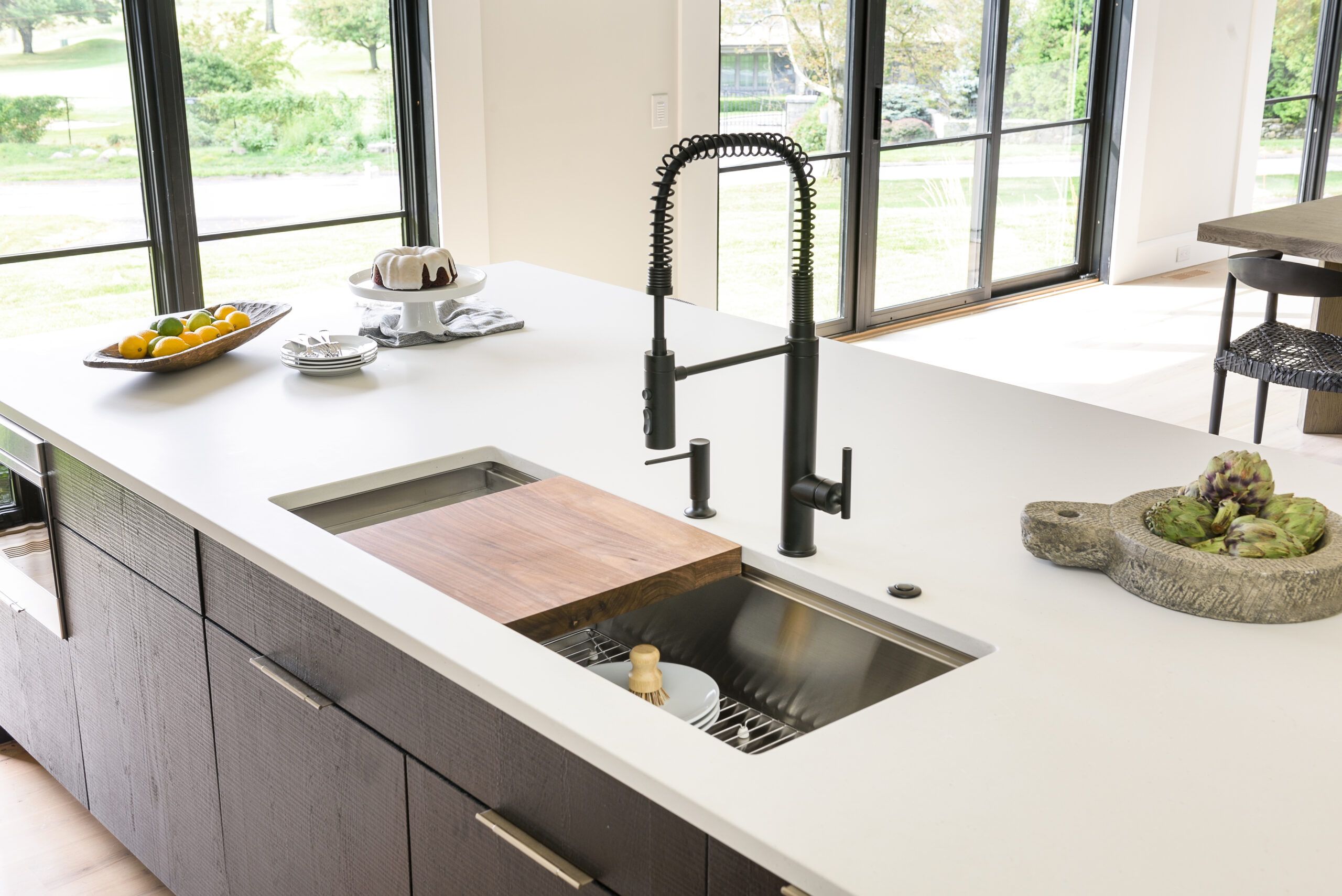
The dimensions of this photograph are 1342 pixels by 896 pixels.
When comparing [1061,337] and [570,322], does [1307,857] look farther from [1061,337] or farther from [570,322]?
[1061,337]

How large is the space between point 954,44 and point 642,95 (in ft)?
6.53

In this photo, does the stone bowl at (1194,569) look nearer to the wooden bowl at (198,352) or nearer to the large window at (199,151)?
the wooden bowl at (198,352)

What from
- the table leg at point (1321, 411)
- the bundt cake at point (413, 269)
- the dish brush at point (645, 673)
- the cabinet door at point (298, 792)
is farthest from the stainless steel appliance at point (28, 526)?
the table leg at point (1321, 411)

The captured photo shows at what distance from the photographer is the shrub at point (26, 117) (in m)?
3.51

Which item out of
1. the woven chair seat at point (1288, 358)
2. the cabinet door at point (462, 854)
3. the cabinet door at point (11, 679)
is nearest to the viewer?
the cabinet door at point (462, 854)

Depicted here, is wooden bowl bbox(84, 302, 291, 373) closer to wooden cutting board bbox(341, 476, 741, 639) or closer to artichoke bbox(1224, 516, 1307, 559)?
wooden cutting board bbox(341, 476, 741, 639)

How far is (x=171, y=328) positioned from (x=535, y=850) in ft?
4.92

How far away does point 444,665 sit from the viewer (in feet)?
4.20

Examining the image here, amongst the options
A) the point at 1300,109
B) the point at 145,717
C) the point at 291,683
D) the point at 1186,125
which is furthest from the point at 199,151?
the point at 1300,109

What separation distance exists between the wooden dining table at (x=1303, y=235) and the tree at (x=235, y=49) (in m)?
2.97

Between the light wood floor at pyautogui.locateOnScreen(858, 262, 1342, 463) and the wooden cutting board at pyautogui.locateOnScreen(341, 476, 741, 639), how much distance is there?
3.09 m

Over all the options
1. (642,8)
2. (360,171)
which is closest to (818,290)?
(642,8)

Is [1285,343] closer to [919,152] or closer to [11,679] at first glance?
[919,152]

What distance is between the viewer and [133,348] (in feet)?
7.36
